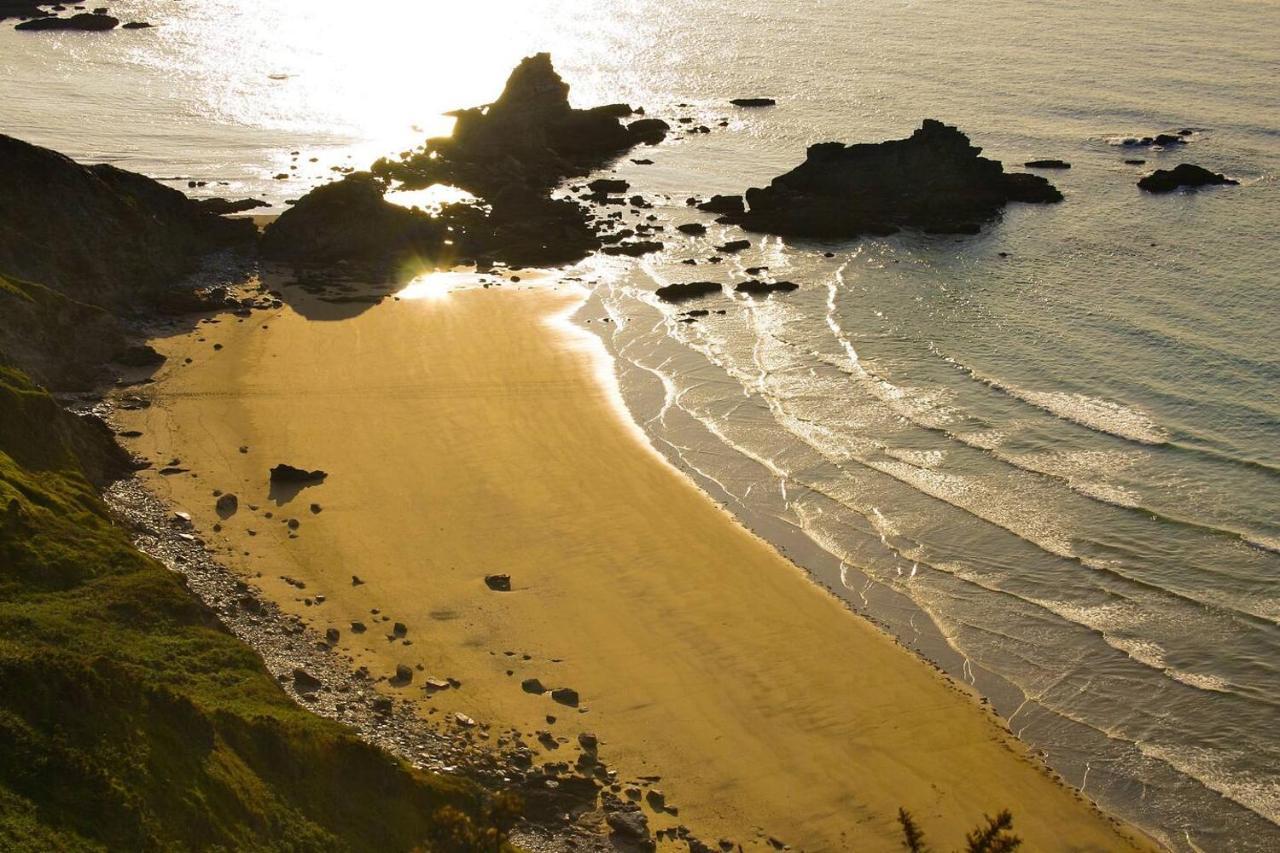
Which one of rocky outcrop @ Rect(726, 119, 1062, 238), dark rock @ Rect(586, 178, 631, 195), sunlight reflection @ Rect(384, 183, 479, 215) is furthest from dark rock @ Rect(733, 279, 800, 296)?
sunlight reflection @ Rect(384, 183, 479, 215)

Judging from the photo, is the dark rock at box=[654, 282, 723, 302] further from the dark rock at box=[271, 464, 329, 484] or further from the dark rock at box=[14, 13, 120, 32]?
the dark rock at box=[14, 13, 120, 32]

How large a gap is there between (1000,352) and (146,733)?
100ft

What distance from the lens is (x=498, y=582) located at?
23.7 meters

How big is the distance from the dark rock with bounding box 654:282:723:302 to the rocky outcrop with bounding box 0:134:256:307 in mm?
15914

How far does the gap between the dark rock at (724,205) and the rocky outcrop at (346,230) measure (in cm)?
1388

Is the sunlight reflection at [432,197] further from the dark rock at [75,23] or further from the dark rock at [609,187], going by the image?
the dark rock at [75,23]

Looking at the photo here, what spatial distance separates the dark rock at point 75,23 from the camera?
4104 inches

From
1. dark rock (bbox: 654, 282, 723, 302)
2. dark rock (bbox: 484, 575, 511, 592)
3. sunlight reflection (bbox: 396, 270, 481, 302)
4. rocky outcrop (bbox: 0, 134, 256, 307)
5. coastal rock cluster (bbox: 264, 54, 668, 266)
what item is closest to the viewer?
dark rock (bbox: 484, 575, 511, 592)

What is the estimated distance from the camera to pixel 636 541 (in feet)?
85.8

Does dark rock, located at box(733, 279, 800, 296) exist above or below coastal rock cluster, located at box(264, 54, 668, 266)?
below

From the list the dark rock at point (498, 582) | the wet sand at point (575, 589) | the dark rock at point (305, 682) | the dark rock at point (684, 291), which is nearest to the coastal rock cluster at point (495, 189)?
the dark rock at point (684, 291)

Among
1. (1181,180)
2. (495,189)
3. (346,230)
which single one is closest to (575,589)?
(346,230)

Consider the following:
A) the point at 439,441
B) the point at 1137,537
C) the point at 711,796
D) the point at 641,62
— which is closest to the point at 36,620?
the point at 711,796

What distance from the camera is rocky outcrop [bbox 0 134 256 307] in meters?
35.8
